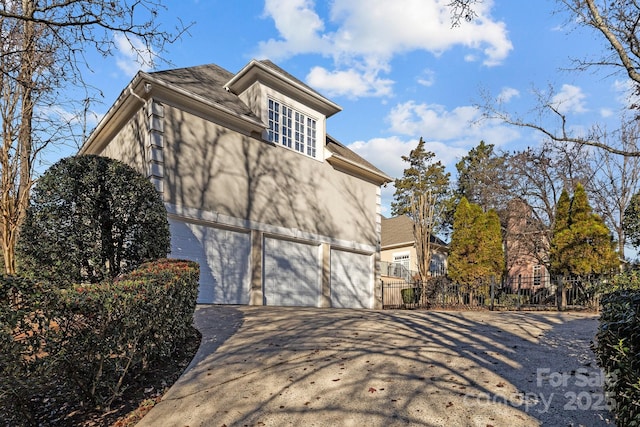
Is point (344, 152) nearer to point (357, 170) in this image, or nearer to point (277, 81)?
point (357, 170)

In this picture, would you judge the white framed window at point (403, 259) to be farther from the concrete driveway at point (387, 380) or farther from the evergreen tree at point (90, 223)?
the evergreen tree at point (90, 223)

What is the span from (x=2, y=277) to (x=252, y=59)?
10671mm

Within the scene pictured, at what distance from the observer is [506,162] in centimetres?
2373

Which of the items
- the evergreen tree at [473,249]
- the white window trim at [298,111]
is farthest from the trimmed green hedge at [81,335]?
the evergreen tree at [473,249]

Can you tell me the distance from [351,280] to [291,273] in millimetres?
3239

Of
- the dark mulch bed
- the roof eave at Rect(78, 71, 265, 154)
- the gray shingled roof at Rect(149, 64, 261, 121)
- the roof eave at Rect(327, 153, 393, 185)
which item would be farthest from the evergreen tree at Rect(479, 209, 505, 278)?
the dark mulch bed

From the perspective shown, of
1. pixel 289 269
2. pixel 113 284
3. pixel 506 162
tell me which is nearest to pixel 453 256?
pixel 289 269

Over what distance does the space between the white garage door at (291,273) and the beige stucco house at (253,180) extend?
3cm

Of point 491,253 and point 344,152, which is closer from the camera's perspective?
point 344,152

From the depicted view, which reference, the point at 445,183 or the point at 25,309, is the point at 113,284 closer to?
the point at 25,309

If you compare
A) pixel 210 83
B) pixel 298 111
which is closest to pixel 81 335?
pixel 210 83

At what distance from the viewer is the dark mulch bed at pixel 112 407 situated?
394 cm

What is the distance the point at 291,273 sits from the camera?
13148 mm

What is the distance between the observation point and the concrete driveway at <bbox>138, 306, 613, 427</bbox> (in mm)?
3672
